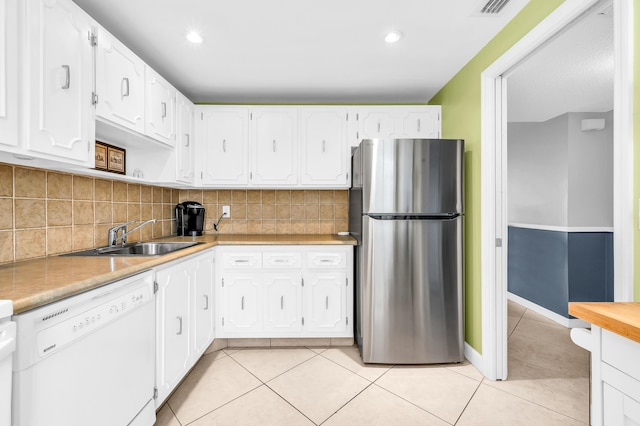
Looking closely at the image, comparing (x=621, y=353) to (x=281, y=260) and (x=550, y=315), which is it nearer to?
(x=281, y=260)

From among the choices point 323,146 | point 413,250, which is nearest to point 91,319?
point 413,250

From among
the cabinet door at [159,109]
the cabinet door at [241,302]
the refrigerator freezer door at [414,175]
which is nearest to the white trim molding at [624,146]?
the refrigerator freezer door at [414,175]

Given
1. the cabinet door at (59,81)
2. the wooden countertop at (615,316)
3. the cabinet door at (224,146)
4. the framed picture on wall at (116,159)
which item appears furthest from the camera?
the cabinet door at (224,146)

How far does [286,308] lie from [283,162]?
1327mm

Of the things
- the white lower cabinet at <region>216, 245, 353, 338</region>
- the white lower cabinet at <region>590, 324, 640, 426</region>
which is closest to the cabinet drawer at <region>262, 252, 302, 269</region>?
the white lower cabinet at <region>216, 245, 353, 338</region>

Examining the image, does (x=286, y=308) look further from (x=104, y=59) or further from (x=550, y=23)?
(x=550, y=23)

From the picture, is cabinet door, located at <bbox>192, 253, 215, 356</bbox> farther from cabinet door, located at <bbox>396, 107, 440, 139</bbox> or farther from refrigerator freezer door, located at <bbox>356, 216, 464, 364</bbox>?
cabinet door, located at <bbox>396, 107, 440, 139</bbox>

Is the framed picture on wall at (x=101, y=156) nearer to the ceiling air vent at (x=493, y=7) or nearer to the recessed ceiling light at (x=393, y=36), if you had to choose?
the recessed ceiling light at (x=393, y=36)

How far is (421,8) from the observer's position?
1.59m

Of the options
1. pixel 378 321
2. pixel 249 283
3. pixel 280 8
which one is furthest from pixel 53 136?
pixel 378 321

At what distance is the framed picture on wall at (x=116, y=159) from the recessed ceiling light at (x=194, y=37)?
91 centimetres

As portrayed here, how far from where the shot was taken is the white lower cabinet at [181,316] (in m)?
1.54

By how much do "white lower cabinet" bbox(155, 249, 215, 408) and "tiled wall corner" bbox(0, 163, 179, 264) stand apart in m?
0.64

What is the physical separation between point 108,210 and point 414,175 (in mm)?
2213
